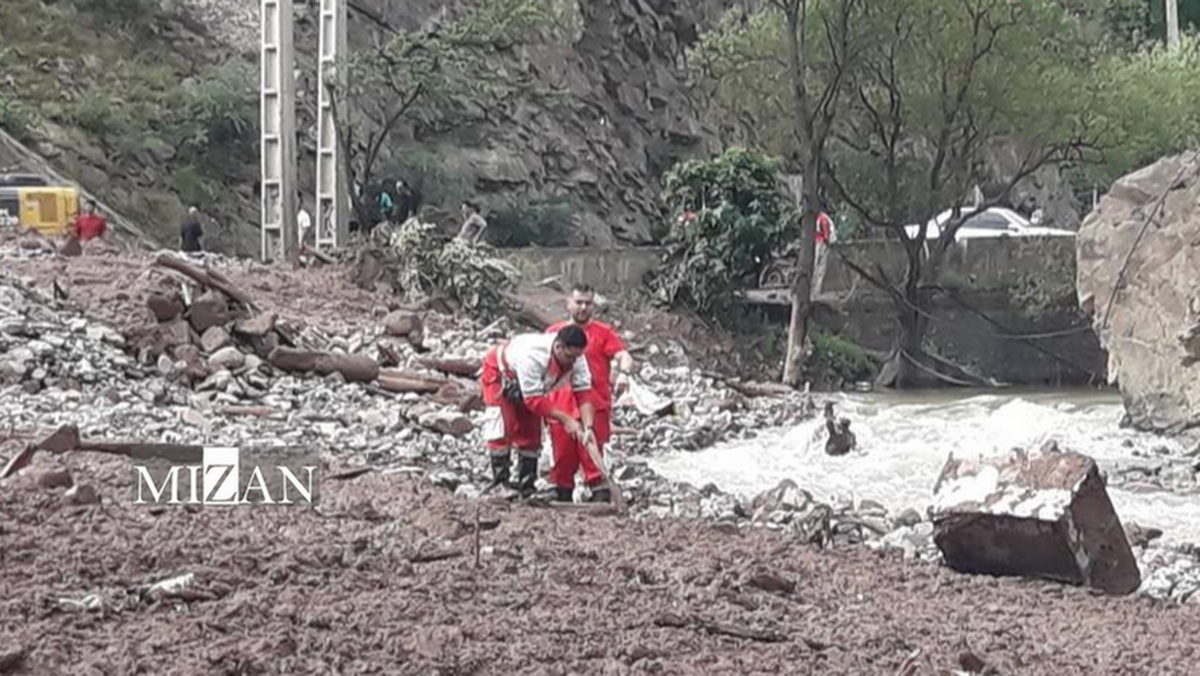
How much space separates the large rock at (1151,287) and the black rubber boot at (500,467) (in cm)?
953

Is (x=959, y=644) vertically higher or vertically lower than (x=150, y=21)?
lower

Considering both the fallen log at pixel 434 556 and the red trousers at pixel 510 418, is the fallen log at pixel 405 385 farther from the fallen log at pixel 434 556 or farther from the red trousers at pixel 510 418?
the fallen log at pixel 434 556

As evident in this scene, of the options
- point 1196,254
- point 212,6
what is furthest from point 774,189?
point 212,6

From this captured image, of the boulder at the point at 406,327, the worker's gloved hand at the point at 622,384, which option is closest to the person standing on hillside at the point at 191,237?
the boulder at the point at 406,327

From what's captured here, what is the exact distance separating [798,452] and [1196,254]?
18.0 feet

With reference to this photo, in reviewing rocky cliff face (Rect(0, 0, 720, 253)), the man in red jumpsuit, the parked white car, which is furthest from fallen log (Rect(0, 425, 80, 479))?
rocky cliff face (Rect(0, 0, 720, 253))

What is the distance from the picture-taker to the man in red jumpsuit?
9.35 m

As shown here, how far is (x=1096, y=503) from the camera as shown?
8141 millimetres

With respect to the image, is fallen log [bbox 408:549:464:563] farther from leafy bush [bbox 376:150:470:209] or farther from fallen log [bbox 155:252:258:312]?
leafy bush [bbox 376:150:470:209]

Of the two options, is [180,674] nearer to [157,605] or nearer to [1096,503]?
[157,605]

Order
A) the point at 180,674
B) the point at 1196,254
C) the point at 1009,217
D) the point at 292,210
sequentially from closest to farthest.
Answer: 1. the point at 180,674
2. the point at 1196,254
3. the point at 292,210
4. the point at 1009,217

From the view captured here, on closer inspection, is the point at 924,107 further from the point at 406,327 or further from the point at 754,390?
the point at 406,327

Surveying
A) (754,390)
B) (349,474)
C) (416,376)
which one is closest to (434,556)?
(349,474)

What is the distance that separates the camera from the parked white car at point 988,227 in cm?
2892
